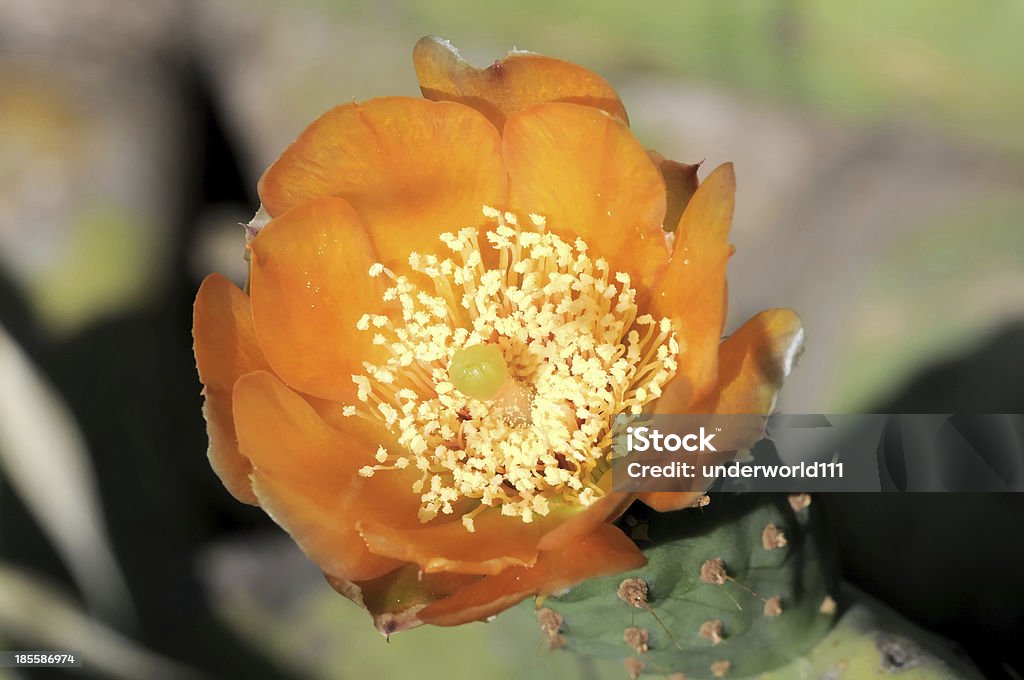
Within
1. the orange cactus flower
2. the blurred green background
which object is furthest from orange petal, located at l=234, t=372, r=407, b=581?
the blurred green background

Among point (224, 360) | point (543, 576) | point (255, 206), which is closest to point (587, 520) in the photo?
point (543, 576)

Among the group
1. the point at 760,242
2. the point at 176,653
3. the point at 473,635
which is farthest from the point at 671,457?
the point at 176,653

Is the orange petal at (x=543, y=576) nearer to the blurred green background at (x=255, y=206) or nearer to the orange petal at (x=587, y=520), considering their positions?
the orange petal at (x=587, y=520)

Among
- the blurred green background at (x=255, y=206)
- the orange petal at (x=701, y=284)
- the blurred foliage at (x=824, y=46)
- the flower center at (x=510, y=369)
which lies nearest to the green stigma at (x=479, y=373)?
the flower center at (x=510, y=369)

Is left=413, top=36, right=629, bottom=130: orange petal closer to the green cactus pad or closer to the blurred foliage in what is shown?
the green cactus pad

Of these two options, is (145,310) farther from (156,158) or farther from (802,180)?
(802,180)

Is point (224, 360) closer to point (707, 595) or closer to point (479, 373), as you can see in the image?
point (479, 373)
